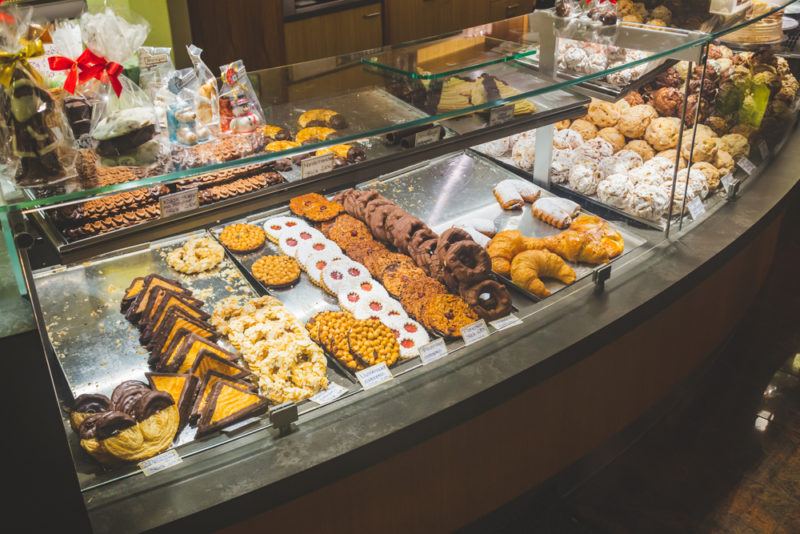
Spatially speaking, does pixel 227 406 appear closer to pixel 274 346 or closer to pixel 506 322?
pixel 274 346

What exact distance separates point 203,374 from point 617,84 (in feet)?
5.86

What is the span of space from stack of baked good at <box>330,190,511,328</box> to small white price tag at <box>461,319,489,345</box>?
1.6 inches

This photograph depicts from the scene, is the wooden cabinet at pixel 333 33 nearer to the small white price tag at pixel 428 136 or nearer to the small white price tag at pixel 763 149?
the small white price tag at pixel 763 149

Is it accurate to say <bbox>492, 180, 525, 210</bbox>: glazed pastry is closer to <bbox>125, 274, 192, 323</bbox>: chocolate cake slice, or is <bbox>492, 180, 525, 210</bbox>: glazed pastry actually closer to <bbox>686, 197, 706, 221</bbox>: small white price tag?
<bbox>686, 197, 706, 221</bbox>: small white price tag

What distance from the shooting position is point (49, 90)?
1764mm

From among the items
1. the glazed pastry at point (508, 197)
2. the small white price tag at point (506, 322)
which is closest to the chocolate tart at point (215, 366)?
the small white price tag at point (506, 322)

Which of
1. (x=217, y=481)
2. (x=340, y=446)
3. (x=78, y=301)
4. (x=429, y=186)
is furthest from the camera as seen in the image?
(x=429, y=186)

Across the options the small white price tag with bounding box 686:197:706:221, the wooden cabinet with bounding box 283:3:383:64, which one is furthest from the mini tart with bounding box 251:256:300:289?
the wooden cabinet with bounding box 283:3:383:64

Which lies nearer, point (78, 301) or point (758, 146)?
point (78, 301)

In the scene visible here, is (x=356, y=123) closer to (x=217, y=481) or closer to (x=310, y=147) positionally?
(x=310, y=147)

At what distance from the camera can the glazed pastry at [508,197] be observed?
3.24 metres

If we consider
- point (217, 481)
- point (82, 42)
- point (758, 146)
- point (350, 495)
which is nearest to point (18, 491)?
point (217, 481)

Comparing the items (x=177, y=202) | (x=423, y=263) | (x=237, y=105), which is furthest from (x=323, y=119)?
(x=423, y=263)

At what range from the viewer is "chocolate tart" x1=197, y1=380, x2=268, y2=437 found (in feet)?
6.66
